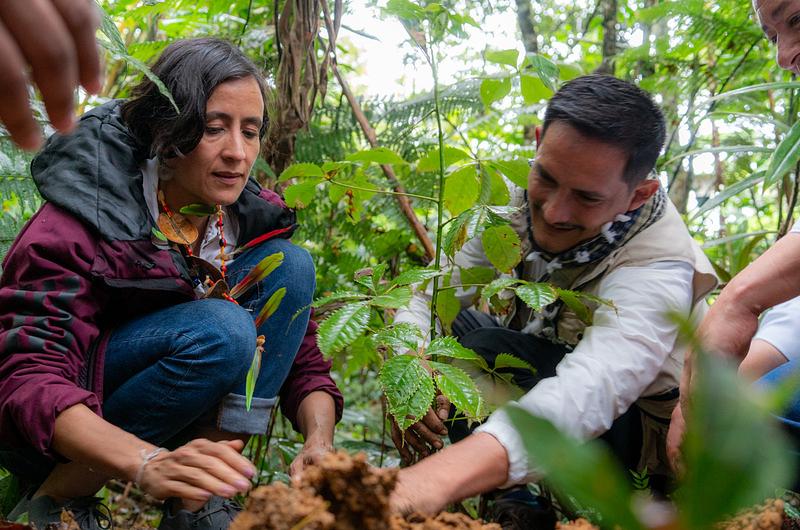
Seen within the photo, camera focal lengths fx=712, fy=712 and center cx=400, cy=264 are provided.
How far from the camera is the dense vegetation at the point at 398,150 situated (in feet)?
5.38

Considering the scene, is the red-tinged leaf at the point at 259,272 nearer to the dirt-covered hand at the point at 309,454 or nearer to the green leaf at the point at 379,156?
the green leaf at the point at 379,156

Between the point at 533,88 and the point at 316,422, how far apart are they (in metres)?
1.06

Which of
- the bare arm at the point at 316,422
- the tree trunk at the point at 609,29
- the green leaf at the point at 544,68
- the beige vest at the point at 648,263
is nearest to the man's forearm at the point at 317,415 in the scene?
the bare arm at the point at 316,422

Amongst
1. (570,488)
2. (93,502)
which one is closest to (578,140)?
(93,502)

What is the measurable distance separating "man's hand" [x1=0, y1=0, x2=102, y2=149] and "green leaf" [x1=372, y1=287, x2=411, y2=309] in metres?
0.70

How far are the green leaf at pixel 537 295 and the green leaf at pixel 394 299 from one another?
26 centimetres

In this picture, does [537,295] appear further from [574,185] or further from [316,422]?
[316,422]

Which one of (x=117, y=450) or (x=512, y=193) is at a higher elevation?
(x=512, y=193)

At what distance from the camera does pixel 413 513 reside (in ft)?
3.57

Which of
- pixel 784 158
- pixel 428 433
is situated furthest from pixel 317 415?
pixel 784 158

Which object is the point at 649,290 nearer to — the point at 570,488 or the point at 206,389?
the point at 206,389

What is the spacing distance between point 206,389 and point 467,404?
0.65 metres

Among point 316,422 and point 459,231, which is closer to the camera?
point 459,231

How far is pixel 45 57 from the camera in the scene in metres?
0.73
